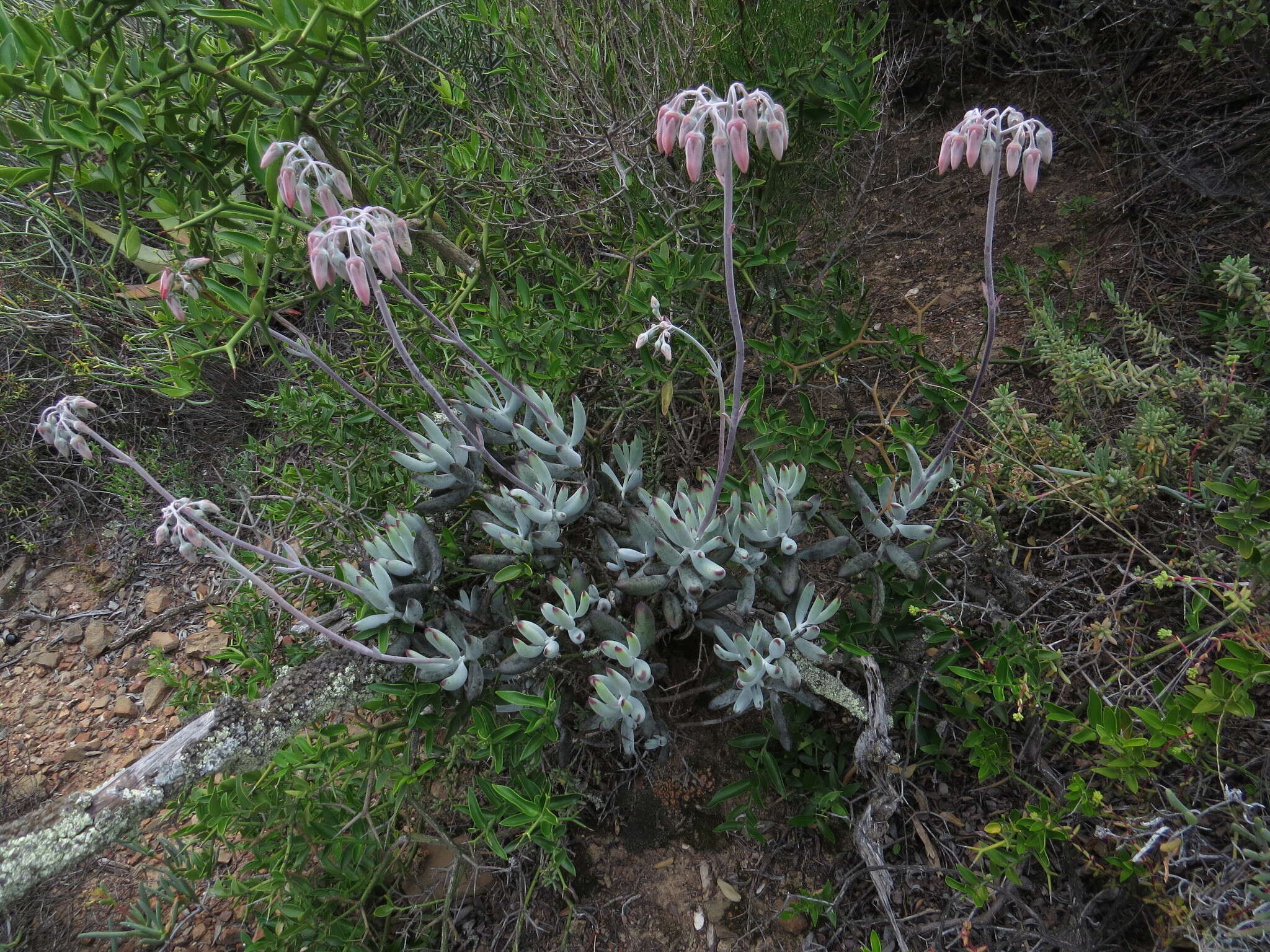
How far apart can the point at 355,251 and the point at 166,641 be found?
3.14 metres

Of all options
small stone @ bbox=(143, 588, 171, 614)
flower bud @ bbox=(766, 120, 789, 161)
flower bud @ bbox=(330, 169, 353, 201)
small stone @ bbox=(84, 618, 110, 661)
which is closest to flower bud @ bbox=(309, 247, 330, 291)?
flower bud @ bbox=(330, 169, 353, 201)

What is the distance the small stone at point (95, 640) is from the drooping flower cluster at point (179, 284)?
108 inches

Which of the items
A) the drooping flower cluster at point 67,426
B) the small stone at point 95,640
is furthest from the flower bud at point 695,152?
the small stone at point 95,640

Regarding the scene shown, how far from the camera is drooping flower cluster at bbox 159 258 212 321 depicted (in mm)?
1664

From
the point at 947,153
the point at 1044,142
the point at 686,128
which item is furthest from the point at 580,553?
the point at 1044,142

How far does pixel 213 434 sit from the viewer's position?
4.08 m

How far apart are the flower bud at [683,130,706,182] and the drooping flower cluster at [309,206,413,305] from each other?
524 mm

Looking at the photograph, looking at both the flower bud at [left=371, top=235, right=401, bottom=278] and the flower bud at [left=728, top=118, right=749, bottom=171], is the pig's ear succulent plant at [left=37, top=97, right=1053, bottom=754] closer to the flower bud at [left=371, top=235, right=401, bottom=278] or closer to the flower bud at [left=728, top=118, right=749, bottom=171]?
the flower bud at [left=371, top=235, right=401, bottom=278]

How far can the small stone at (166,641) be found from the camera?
3.64 metres

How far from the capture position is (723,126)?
126cm

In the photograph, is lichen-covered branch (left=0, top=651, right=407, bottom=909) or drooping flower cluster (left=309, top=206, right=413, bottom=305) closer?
drooping flower cluster (left=309, top=206, right=413, bottom=305)

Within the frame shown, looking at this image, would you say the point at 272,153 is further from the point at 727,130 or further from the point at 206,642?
the point at 206,642

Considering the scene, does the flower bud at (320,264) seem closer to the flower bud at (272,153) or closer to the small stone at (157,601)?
the flower bud at (272,153)

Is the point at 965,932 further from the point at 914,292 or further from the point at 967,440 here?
the point at 914,292
